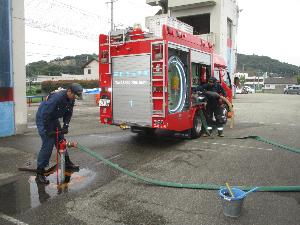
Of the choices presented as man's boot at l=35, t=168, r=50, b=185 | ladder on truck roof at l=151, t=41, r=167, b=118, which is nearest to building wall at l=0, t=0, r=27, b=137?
ladder on truck roof at l=151, t=41, r=167, b=118

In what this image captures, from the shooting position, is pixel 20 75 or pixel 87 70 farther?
pixel 87 70

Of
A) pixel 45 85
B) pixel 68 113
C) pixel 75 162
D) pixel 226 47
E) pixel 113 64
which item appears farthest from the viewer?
pixel 45 85

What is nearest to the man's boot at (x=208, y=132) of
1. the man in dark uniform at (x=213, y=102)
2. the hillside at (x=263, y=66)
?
the man in dark uniform at (x=213, y=102)

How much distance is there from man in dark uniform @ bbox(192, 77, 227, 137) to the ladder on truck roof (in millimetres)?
2307

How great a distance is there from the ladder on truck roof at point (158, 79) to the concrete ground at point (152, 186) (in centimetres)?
117

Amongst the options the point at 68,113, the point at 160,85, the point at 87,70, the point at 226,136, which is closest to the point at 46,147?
the point at 68,113

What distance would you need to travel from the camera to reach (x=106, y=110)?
31.2 ft

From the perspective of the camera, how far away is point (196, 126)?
416 inches

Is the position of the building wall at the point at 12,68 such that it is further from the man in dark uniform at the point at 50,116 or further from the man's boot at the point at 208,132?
the man's boot at the point at 208,132

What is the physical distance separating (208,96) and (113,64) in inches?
132

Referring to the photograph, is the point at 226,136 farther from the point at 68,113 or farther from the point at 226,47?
the point at 226,47

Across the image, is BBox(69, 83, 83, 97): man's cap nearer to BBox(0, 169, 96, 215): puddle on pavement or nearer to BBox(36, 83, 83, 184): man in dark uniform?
BBox(36, 83, 83, 184): man in dark uniform

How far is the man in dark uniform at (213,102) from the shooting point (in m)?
10.7

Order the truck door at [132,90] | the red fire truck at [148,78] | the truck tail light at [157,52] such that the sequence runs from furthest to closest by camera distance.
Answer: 1. the truck door at [132,90]
2. the red fire truck at [148,78]
3. the truck tail light at [157,52]
